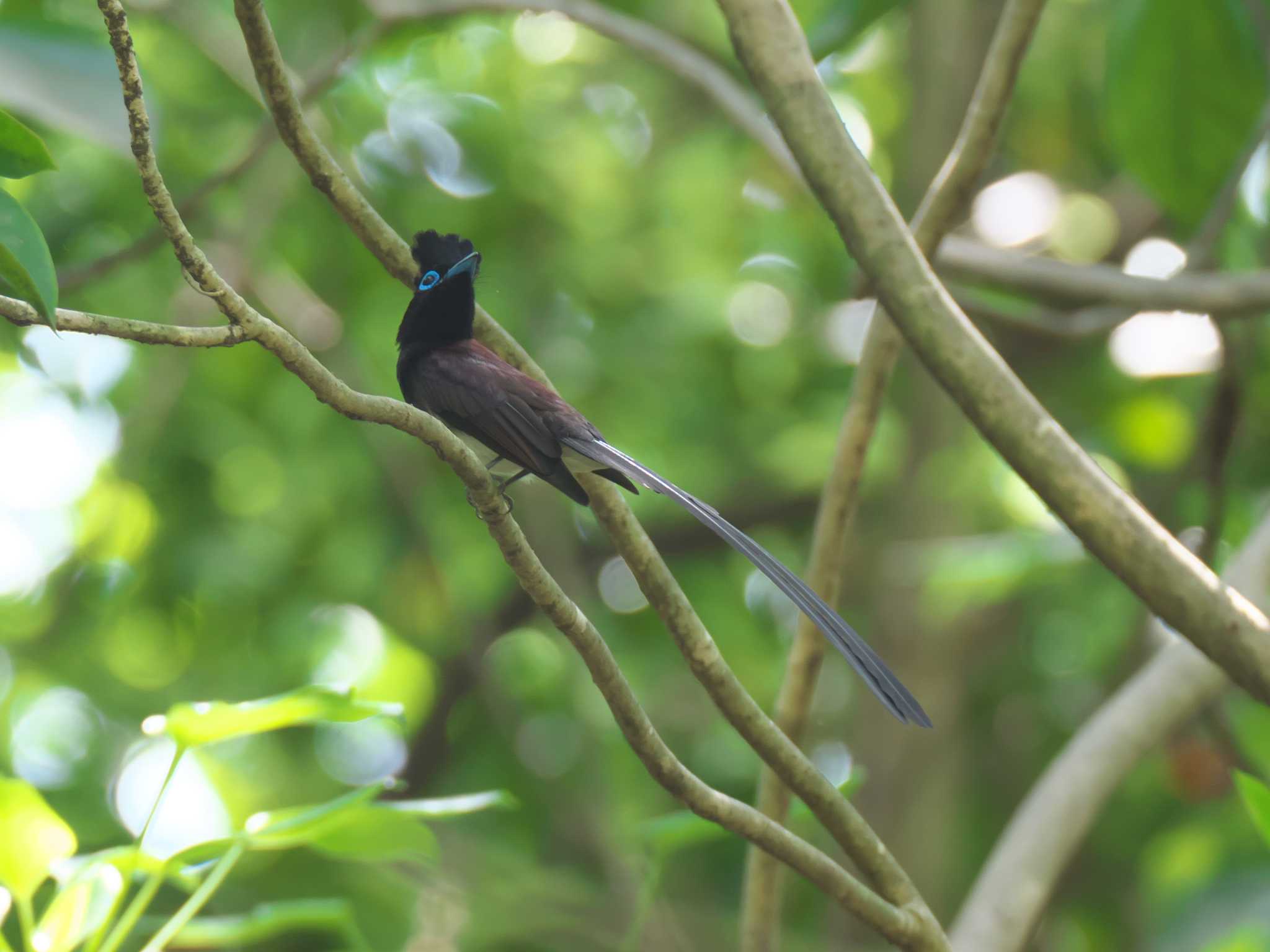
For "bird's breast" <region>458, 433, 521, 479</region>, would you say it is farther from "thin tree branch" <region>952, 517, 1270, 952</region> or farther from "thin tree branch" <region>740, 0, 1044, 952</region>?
"thin tree branch" <region>952, 517, 1270, 952</region>

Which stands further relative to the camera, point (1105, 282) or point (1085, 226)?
point (1085, 226)

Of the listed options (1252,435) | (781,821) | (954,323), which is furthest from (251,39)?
(1252,435)

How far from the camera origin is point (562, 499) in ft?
18.9

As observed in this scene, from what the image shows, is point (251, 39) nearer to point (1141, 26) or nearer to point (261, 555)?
point (1141, 26)

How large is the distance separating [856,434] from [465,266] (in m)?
1.11

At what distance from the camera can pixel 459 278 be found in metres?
Result: 3.17

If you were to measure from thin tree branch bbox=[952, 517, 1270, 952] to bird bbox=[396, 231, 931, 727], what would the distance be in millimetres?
846

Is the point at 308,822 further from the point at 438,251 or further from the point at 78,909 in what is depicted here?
the point at 438,251

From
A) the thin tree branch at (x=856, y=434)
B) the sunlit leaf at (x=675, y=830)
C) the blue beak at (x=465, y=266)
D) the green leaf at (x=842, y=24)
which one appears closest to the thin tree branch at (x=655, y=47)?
the green leaf at (x=842, y=24)

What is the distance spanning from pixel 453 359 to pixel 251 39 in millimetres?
1233

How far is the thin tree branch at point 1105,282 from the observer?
295 centimetres

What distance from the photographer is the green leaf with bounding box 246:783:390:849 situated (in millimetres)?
2072

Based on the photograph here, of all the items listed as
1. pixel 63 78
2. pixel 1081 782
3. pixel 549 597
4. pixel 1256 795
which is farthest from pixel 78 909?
pixel 1081 782

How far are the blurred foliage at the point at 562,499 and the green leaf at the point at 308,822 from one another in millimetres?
2100
